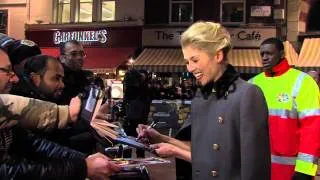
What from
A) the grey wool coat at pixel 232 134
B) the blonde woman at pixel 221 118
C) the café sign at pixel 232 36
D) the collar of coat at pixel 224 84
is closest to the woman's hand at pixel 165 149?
the blonde woman at pixel 221 118

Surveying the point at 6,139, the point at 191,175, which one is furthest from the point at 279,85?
the point at 6,139

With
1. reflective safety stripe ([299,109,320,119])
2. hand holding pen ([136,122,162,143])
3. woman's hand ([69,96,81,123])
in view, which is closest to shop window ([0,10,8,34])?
reflective safety stripe ([299,109,320,119])

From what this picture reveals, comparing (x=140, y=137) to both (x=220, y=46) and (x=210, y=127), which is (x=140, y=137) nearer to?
(x=210, y=127)

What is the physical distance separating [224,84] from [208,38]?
0.81ft

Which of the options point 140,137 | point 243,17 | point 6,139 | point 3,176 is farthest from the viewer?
point 243,17

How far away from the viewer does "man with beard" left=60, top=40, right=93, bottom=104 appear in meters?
4.95

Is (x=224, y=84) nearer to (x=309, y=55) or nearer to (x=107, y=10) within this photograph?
(x=309, y=55)

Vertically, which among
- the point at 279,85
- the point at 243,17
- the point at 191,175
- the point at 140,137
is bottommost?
the point at 191,175

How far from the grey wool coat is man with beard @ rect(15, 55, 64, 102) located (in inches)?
40.5

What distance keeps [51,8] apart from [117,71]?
184 inches

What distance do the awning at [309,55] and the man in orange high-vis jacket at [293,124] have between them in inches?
576

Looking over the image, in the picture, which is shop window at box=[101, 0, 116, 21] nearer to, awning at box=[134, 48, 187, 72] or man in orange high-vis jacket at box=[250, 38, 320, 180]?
awning at box=[134, 48, 187, 72]

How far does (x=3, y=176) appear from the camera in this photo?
85.7 inches

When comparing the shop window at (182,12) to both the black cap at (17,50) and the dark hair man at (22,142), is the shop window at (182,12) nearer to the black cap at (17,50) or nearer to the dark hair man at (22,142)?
the black cap at (17,50)
